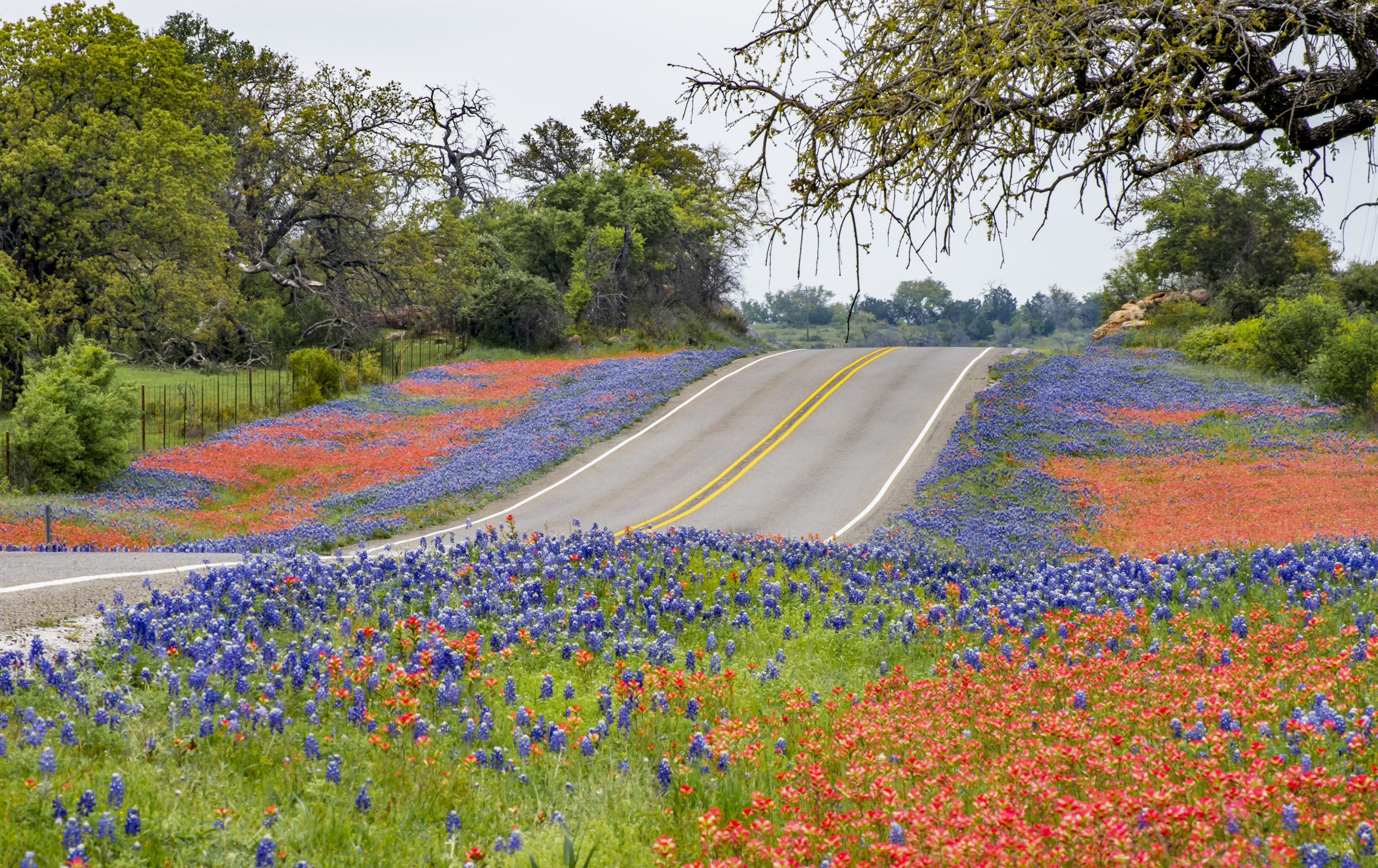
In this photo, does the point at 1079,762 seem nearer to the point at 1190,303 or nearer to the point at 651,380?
the point at 651,380

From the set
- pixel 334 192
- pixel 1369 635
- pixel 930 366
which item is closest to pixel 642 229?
pixel 334 192

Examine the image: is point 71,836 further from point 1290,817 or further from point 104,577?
point 104,577

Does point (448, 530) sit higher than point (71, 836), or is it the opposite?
point (71, 836)

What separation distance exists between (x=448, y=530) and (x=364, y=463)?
9445 millimetres

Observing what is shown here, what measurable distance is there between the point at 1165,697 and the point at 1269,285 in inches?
2359

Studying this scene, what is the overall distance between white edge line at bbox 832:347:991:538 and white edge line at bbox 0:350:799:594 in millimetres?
8400

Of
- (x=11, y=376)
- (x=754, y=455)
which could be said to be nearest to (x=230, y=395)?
(x=11, y=376)

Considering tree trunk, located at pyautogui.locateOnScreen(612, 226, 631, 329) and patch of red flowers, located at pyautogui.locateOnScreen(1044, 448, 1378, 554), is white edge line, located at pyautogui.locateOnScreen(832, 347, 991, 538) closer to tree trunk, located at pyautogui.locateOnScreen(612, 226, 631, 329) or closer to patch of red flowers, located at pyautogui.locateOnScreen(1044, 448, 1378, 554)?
patch of red flowers, located at pyautogui.locateOnScreen(1044, 448, 1378, 554)

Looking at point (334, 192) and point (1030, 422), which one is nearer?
point (1030, 422)

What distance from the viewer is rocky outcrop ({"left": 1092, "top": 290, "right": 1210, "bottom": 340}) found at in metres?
59.3

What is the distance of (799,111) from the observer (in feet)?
33.2

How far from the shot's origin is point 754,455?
2914cm

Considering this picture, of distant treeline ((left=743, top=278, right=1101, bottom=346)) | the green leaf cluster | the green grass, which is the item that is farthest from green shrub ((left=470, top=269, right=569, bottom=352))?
distant treeline ((left=743, top=278, right=1101, bottom=346))

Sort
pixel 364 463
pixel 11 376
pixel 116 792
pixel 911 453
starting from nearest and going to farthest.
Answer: pixel 116 792
pixel 364 463
pixel 911 453
pixel 11 376
